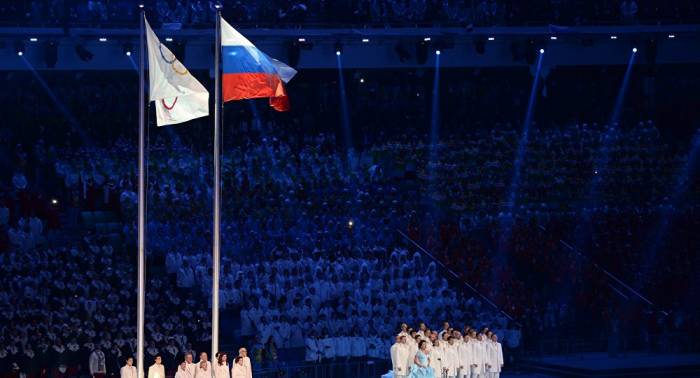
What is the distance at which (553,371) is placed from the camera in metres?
33.0

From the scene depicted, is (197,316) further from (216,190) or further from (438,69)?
(438,69)

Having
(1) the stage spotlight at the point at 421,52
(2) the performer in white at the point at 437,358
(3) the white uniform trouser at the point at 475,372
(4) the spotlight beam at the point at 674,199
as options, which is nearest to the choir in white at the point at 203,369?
(2) the performer in white at the point at 437,358

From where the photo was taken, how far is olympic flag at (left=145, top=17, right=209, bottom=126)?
22.1 meters

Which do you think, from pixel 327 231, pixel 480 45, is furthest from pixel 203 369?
pixel 480 45

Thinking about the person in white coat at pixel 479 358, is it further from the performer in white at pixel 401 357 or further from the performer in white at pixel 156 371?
the performer in white at pixel 156 371

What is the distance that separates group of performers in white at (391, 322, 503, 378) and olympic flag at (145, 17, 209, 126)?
6.36 meters

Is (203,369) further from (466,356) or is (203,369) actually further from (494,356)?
(494,356)

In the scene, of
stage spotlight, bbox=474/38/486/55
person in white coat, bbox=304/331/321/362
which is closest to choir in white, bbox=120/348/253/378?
person in white coat, bbox=304/331/321/362

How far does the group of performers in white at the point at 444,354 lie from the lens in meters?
26.3

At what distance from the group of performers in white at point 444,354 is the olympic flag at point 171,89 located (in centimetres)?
636

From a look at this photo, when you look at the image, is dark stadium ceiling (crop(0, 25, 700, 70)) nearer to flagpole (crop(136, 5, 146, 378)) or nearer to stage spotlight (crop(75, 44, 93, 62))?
stage spotlight (crop(75, 44, 93, 62))

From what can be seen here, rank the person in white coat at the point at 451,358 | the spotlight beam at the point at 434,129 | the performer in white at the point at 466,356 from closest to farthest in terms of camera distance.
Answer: the person in white coat at the point at 451,358, the performer in white at the point at 466,356, the spotlight beam at the point at 434,129

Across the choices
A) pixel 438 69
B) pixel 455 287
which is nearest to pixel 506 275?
pixel 455 287

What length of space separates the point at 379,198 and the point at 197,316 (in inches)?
353
